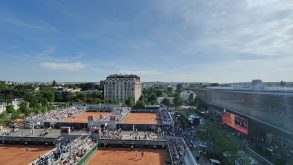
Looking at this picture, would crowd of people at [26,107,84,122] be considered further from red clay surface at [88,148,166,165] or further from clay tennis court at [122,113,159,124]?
red clay surface at [88,148,166,165]

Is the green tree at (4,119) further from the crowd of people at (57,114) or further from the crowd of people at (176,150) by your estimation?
the crowd of people at (176,150)

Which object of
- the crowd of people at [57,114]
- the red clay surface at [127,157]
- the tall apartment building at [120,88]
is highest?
the tall apartment building at [120,88]

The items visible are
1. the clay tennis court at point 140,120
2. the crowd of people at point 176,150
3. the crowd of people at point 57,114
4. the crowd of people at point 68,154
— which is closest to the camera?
the crowd of people at point 68,154

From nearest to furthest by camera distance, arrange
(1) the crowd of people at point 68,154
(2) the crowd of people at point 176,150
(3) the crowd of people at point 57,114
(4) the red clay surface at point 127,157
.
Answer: (1) the crowd of people at point 68,154, (2) the crowd of people at point 176,150, (4) the red clay surface at point 127,157, (3) the crowd of people at point 57,114

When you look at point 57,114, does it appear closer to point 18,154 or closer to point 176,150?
point 18,154

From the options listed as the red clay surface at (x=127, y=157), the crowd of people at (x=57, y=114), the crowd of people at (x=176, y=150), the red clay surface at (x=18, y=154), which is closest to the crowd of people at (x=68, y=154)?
the red clay surface at (x=127, y=157)

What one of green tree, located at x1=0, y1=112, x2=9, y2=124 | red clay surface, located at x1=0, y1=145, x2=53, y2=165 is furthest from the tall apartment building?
red clay surface, located at x1=0, y1=145, x2=53, y2=165
